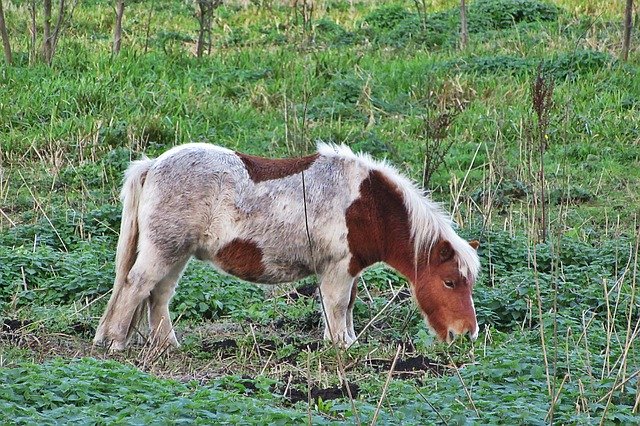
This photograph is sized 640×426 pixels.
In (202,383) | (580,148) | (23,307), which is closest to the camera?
(202,383)

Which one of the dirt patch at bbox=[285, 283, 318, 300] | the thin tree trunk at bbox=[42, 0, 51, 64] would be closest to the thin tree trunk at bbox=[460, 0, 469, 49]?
the thin tree trunk at bbox=[42, 0, 51, 64]

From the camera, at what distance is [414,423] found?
5547 mm

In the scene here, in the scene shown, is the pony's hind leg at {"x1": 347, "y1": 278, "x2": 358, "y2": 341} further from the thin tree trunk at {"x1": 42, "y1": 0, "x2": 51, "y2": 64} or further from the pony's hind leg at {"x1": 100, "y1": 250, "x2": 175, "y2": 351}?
the thin tree trunk at {"x1": 42, "y1": 0, "x2": 51, "y2": 64}

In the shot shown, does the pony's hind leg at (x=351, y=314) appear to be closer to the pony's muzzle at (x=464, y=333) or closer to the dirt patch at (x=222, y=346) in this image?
the pony's muzzle at (x=464, y=333)

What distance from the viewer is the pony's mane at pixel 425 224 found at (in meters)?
8.18

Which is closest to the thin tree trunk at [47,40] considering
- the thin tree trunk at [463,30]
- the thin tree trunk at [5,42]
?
the thin tree trunk at [5,42]

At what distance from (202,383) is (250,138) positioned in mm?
6254

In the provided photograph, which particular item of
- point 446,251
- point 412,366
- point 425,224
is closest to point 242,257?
point 425,224

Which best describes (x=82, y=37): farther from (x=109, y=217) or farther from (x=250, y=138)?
(x=109, y=217)

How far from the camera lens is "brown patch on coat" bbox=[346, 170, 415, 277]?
8.31 metres

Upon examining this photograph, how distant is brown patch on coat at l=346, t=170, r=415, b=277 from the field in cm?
51

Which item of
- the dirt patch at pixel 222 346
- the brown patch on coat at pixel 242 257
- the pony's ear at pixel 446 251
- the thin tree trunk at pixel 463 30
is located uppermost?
the thin tree trunk at pixel 463 30

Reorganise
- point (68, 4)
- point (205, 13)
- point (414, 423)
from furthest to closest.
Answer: point (68, 4), point (205, 13), point (414, 423)

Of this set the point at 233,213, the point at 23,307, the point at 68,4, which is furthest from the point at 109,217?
the point at 68,4
